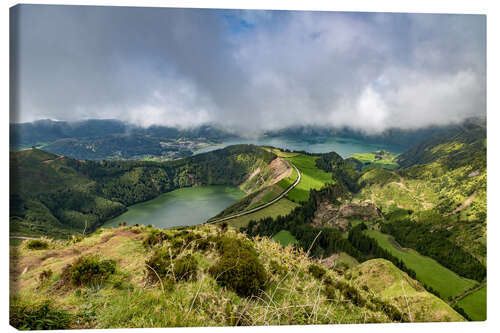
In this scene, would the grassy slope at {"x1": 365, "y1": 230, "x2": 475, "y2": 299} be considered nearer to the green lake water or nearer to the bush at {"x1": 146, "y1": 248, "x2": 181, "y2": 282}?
the bush at {"x1": 146, "y1": 248, "x2": 181, "y2": 282}

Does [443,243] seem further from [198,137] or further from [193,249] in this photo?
[198,137]

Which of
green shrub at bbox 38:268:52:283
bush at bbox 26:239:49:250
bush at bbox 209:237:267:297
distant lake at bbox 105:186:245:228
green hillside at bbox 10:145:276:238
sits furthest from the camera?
distant lake at bbox 105:186:245:228

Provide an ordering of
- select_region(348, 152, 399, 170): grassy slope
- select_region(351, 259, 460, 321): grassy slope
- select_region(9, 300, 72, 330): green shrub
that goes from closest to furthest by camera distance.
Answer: select_region(9, 300, 72, 330): green shrub → select_region(351, 259, 460, 321): grassy slope → select_region(348, 152, 399, 170): grassy slope

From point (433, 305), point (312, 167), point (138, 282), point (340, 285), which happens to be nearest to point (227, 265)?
point (138, 282)

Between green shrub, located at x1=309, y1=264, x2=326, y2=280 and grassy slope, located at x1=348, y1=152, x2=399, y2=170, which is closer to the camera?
green shrub, located at x1=309, y1=264, x2=326, y2=280

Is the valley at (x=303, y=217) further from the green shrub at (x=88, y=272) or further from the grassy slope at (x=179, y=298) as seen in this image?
the green shrub at (x=88, y=272)

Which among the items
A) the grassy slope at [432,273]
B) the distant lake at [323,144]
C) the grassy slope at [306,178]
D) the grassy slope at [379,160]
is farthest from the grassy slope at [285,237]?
the grassy slope at [379,160]

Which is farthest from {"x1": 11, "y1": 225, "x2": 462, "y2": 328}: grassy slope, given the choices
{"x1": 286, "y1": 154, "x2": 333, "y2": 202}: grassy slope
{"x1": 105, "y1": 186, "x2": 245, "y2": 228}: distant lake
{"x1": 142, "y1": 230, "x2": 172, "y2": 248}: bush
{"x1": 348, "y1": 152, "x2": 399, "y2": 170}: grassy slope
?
{"x1": 348, "y1": 152, "x2": 399, "y2": 170}: grassy slope
